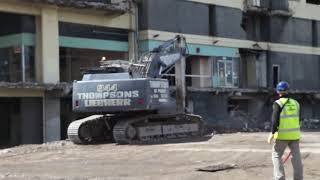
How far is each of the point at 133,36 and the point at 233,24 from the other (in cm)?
1029

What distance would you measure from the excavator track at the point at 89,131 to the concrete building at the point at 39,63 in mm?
8659

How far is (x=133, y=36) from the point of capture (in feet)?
133

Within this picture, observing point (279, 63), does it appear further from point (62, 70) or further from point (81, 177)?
point (81, 177)

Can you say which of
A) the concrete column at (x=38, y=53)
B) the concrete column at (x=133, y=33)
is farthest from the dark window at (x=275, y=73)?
Result: the concrete column at (x=38, y=53)

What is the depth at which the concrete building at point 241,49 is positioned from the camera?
42.8 metres

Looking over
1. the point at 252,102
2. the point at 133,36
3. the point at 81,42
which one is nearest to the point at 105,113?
the point at 81,42

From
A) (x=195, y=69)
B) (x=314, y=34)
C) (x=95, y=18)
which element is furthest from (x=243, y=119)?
(x=95, y=18)

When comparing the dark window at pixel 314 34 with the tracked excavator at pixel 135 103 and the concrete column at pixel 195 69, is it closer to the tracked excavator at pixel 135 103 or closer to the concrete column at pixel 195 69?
the concrete column at pixel 195 69

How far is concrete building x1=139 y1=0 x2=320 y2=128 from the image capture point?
4275cm

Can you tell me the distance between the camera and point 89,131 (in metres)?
25.8

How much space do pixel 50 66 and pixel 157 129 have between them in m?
11.9

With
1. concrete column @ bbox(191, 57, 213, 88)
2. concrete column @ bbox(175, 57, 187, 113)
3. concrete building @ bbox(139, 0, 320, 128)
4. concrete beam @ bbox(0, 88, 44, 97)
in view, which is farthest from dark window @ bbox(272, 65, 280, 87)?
concrete column @ bbox(175, 57, 187, 113)

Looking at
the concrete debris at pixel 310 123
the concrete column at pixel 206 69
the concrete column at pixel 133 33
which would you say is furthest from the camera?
the concrete debris at pixel 310 123

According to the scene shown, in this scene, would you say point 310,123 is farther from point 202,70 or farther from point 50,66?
point 50,66
